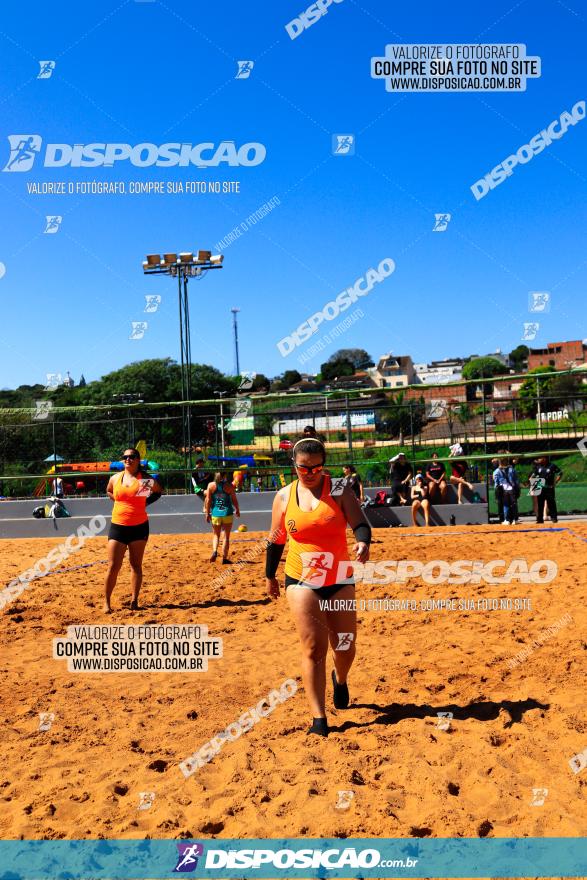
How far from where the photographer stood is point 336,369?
114m

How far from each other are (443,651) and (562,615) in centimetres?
149

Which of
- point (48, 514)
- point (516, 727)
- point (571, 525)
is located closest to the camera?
point (516, 727)

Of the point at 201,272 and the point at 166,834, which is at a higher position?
the point at 201,272

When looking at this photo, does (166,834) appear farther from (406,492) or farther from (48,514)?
(48,514)

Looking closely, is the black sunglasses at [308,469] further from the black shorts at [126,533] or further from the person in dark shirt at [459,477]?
the person in dark shirt at [459,477]

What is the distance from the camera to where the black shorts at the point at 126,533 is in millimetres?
8312

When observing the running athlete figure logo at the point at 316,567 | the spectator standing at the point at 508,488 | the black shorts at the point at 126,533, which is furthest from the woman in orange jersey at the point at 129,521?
the spectator standing at the point at 508,488

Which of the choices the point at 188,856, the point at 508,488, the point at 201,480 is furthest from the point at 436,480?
the point at 188,856

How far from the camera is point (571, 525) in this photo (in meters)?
13.6

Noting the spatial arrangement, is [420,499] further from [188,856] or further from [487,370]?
[188,856]

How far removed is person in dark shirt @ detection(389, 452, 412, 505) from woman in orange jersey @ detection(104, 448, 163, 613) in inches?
302

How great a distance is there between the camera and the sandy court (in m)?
3.73

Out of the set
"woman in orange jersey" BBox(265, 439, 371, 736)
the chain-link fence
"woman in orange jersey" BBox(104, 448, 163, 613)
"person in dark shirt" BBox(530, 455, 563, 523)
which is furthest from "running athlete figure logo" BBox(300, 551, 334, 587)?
"person in dark shirt" BBox(530, 455, 563, 523)

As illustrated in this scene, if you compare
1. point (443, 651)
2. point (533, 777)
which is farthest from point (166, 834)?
point (443, 651)
